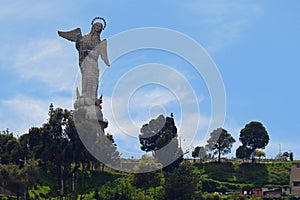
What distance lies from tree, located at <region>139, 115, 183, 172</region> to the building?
10303 millimetres

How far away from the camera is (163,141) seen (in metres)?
50.2

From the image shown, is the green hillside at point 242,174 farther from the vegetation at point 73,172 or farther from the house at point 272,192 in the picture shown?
the house at point 272,192

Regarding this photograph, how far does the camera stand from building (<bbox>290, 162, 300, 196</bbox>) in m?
52.9

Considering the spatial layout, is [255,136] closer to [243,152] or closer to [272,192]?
[243,152]

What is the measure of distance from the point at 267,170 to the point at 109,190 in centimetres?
2451

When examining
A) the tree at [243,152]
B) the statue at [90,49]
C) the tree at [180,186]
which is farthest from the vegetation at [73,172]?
the tree at [243,152]

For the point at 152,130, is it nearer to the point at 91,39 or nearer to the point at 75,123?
the point at 91,39

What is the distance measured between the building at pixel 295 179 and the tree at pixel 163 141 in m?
10.3

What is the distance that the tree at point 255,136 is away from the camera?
61.3m

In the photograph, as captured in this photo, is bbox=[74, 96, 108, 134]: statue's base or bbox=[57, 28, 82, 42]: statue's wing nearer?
bbox=[74, 96, 108, 134]: statue's base

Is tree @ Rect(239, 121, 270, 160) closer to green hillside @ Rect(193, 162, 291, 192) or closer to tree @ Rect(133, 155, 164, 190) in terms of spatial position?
green hillside @ Rect(193, 162, 291, 192)

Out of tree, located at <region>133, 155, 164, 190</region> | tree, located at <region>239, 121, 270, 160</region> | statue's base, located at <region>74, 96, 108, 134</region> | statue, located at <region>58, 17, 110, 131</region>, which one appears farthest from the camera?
tree, located at <region>239, 121, 270, 160</region>

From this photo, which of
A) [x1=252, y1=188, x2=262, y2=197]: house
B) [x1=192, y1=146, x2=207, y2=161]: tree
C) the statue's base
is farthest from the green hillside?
the statue's base

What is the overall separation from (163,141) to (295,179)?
1231 centimetres
